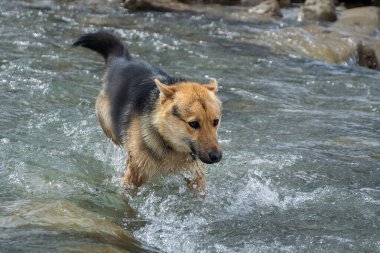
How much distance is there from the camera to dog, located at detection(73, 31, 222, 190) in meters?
4.94

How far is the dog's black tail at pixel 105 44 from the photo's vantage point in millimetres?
6824

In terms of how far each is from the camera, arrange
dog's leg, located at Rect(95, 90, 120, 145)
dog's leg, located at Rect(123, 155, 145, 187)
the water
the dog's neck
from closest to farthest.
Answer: the water < the dog's neck < dog's leg, located at Rect(123, 155, 145, 187) < dog's leg, located at Rect(95, 90, 120, 145)

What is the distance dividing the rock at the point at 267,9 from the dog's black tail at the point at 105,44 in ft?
29.4

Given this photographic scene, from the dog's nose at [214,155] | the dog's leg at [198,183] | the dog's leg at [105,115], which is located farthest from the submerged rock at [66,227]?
the dog's leg at [105,115]

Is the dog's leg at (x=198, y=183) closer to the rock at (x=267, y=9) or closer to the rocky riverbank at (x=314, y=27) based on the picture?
the rocky riverbank at (x=314, y=27)

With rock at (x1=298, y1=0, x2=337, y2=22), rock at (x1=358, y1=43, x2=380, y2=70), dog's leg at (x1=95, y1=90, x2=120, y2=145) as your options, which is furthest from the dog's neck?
rock at (x1=298, y1=0, x2=337, y2=22)

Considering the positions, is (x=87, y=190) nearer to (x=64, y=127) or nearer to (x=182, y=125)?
(x=182, y=125)

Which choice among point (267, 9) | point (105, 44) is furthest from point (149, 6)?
point (105, 44)

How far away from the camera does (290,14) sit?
16.3m

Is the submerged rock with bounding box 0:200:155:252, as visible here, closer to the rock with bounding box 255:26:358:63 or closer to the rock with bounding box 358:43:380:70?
the rock with bounding box 255:26:358:63

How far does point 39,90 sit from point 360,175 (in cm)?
407

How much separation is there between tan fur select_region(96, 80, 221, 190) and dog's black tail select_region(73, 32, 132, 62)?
4.94 feet

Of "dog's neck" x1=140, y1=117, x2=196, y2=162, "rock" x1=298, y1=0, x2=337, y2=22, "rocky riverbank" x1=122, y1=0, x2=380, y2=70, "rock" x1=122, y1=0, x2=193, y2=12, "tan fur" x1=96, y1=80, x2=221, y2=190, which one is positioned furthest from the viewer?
"rock" x1=298, y1=0, x2=337, y2=22

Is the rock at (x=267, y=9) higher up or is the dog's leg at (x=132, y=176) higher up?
the dog's leg at (x=132, y=176)
